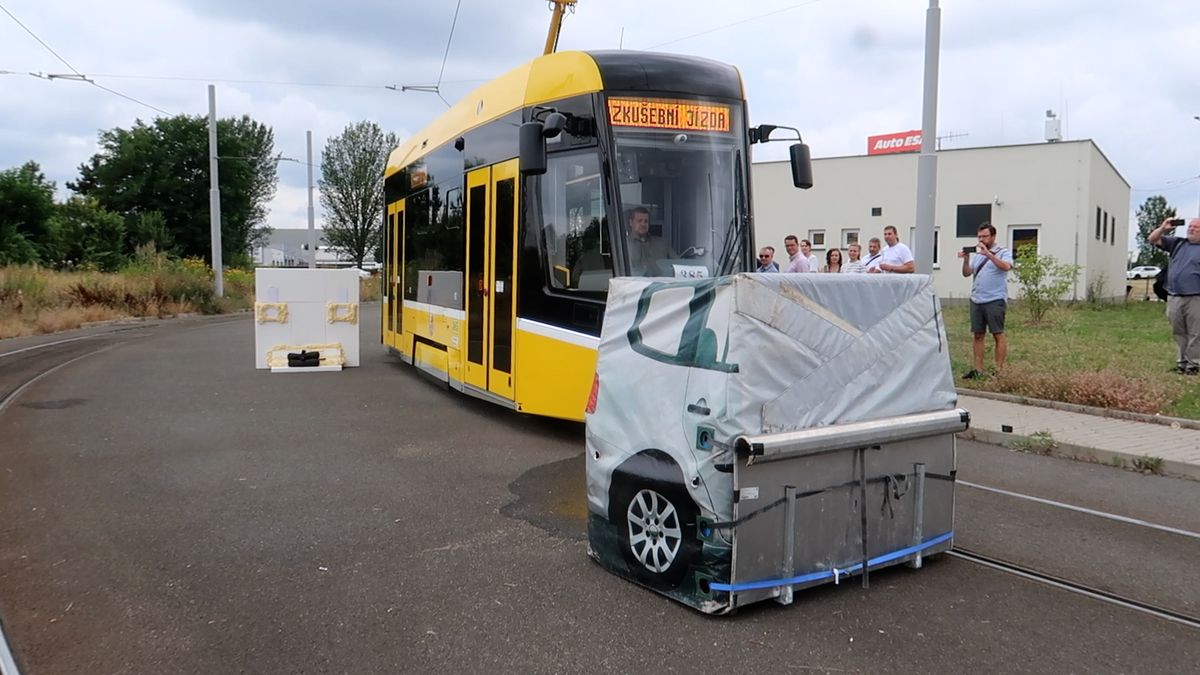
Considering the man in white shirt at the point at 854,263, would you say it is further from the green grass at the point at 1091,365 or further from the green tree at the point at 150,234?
the green tree at the point at 150,234

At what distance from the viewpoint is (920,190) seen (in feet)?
36.0

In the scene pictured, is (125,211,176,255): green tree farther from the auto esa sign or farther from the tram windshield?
the tram windshield

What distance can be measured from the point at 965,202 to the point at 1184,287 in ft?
76.4

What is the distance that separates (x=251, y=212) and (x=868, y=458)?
65.0 m

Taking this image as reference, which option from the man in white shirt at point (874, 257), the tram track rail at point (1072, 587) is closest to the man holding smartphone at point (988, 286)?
the man in white shirt at point (874, 257)

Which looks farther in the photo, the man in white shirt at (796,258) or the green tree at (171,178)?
the green tree at (171,178)

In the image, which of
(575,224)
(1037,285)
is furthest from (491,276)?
(1037,285)

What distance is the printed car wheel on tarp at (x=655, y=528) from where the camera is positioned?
169 inches

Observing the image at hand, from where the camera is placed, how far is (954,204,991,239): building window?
32781 mm

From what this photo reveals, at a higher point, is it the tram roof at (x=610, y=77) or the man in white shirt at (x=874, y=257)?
the tram roof at (x=610, y=77)

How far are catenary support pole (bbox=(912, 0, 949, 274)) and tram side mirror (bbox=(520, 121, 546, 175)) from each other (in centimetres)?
537

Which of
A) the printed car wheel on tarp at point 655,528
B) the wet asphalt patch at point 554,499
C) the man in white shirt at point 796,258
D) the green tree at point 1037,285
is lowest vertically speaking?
the wet asphalt patch at point 554,499

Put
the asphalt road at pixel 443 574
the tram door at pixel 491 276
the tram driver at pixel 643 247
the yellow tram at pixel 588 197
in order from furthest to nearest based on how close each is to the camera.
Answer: the tram door at pixel 491 276
the yellow tram at pixel 588 197
the tram driver at pixel 643 247
the asphalt road at pixel 443 574

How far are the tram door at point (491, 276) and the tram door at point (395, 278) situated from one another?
13.7ft
